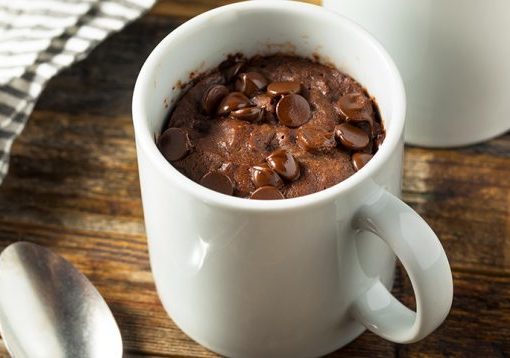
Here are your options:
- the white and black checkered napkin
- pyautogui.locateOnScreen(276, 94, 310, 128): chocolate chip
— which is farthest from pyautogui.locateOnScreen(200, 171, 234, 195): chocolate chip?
the white and black checkered napkin

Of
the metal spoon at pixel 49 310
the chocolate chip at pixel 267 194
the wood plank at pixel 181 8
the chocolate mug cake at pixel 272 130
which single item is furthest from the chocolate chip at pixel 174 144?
the wood plank at pixel 181 8

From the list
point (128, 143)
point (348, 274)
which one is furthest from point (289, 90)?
point (128, 143)

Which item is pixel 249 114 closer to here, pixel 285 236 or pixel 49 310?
pixel 285 236

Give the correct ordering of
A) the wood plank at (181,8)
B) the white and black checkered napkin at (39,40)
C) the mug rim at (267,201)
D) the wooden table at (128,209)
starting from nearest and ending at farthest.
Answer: the mug rim at (267,201), the wooden table at (128,209), the white and black checkered napkin at (39,40), the wood plank at (181,8)

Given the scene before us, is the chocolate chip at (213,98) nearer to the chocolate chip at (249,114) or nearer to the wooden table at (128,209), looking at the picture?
the chocolate chip at (249,114)

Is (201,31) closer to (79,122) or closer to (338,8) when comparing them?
(338,8)

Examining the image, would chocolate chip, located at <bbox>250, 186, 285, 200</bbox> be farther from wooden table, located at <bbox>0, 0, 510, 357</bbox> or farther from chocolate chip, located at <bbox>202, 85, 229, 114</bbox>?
wooden table, located at <bbox>0, 0, 510, 357</bbox>

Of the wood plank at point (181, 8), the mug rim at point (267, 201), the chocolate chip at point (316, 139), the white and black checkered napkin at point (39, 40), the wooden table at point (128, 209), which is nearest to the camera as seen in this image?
the mug rim at point (267, 201)

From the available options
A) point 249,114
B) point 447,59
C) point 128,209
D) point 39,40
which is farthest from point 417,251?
point 39,40
